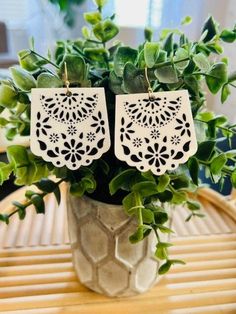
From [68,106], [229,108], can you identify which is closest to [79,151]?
[68,106]

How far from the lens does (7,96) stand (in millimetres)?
419

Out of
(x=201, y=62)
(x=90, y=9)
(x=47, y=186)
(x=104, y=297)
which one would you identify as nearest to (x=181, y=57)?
(x=201, y=62)

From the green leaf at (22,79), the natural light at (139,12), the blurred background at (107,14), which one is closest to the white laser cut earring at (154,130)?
the green leaf at (22,79)

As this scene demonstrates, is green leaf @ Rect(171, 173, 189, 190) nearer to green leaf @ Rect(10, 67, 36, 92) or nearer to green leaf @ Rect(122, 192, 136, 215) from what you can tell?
green leaf @ Rect(122, 192, 136, 215)

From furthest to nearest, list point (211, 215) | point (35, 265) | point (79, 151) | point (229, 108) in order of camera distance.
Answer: point (229, 108)
point (211, 215)
point (35, 265)
point (79, 151)

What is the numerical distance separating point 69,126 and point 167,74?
0.12 metres

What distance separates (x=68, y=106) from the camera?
1.33ft

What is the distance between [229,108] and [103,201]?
100cm

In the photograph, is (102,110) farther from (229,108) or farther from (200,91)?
(229,108)

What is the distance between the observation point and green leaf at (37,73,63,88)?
0.41 metres

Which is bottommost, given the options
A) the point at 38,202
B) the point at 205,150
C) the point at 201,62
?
the point at 38,202

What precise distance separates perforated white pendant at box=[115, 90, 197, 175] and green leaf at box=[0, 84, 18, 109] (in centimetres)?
13

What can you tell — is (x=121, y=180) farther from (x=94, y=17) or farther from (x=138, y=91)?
(x=94, y=17)

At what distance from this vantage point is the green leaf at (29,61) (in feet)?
1.47
